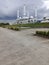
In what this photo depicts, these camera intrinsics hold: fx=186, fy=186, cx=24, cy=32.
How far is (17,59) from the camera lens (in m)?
8.89

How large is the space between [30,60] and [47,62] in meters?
0.87

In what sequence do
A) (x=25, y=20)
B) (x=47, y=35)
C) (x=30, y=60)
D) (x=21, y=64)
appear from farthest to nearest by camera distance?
1. (x=25, y=20)
2. (x=47, y=35)
3. (x=30, y=60)
4. (x=21, y=64)

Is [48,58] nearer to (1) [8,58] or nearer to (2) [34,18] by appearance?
(1) [8,58]

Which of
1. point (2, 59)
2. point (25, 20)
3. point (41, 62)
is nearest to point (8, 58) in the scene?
point (2, 59)

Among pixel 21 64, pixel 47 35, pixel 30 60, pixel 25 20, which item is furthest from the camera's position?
pixel 25 20

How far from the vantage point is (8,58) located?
914 centimetres

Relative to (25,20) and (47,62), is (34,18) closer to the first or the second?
(25,20)

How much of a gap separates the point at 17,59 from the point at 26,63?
0.90 m

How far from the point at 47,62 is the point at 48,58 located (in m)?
0.79

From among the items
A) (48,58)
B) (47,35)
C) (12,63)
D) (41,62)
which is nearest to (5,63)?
(12,63)

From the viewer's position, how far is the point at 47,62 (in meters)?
8.16

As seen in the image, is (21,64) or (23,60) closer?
(21,64)

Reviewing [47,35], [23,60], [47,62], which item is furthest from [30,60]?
[47,35]

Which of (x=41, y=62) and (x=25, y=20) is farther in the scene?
(x=25, y=20)
